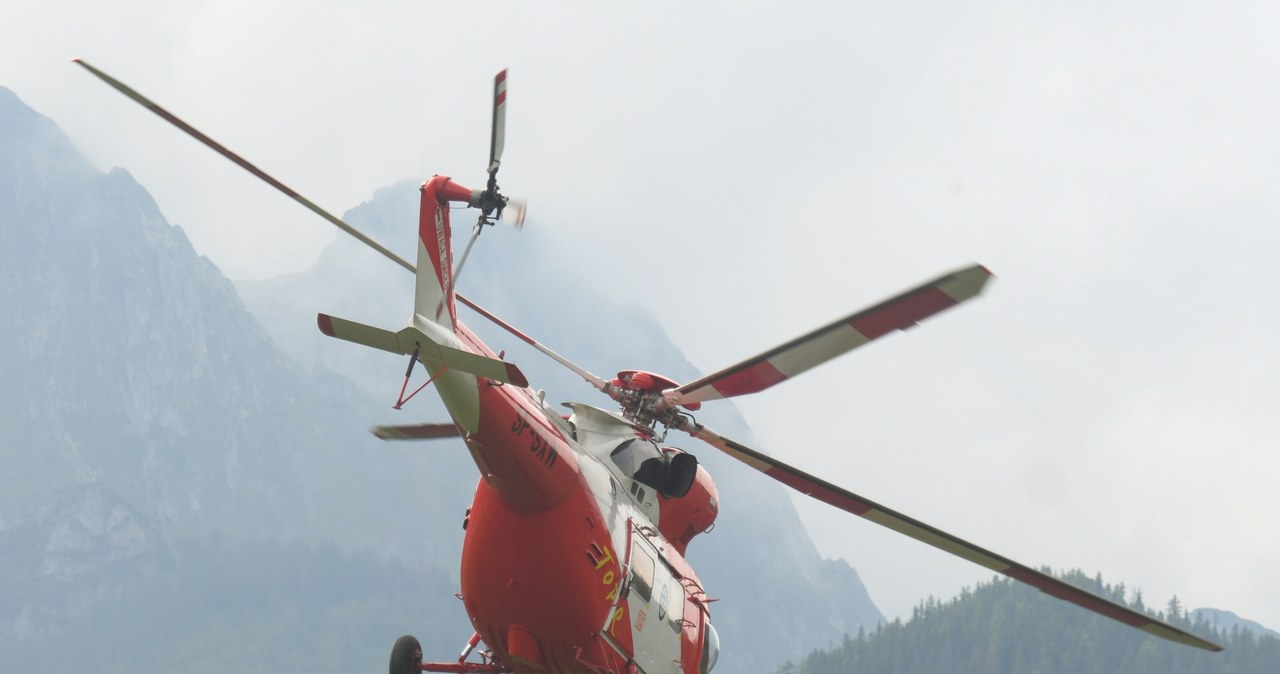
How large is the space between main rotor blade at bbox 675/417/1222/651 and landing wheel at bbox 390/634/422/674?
16.2 ft

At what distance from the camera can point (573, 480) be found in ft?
62.4

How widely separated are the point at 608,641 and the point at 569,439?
2.70m

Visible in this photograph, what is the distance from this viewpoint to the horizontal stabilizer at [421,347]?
14.9 meters

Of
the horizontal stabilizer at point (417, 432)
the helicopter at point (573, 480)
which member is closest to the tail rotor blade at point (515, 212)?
A: the helicopter at point (573, 480)

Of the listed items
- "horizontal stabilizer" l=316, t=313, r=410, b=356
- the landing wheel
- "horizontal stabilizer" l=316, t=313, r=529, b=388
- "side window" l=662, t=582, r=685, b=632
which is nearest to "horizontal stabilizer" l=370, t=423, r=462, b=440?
the landing wheel

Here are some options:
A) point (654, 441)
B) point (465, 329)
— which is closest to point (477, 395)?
point (465, 329)

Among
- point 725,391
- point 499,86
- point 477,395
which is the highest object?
point 499,86

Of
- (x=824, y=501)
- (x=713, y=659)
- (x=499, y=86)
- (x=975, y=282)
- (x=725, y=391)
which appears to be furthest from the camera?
(x=713, y=659)

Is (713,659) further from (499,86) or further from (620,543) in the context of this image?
(499,86)

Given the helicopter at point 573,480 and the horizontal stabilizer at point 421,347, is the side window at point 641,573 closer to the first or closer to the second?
the helicopter at point 573,480

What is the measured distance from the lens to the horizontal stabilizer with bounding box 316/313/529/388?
14.9 m

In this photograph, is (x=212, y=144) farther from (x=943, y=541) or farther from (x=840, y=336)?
(x=943, y=541)

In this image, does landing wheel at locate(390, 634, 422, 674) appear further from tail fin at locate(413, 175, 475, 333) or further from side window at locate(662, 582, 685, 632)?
tail fin at locate(413, 175, 475, 333)

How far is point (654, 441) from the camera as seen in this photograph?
70.8ft
